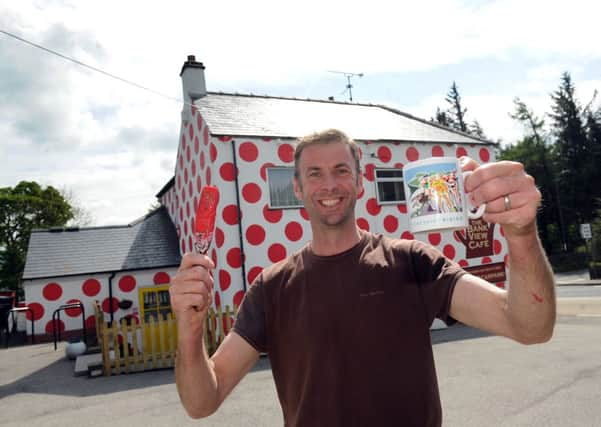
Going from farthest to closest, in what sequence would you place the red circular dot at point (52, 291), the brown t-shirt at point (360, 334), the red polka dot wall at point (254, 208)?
the red circular dot at point (52, 291)
the red polka dot wall at point (254, 208)
the brown t-shirt at point (360, 334)

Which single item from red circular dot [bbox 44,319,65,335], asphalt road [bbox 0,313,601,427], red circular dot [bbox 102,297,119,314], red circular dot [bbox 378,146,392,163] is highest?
red circular dot [bbox 378,146,392,163]

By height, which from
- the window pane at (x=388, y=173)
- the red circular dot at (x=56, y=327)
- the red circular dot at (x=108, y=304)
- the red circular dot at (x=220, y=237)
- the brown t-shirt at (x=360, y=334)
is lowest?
the red circular dot at (x=56, y=327)

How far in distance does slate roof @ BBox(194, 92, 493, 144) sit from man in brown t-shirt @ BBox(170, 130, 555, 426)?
9264mm

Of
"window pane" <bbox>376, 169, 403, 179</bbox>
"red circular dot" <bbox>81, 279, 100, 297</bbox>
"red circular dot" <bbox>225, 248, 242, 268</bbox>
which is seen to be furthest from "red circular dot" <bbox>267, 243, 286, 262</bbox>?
"red circular dot" <bbox>81, 279, 100, 297</bbox>

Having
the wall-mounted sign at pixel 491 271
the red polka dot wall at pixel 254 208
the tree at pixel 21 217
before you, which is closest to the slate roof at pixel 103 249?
the red polka dot wall at pixel 254 208

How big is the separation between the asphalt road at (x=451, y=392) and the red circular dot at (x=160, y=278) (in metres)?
5.47

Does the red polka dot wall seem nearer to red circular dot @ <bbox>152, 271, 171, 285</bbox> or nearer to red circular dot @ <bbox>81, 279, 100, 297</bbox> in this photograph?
red circular dot @ <bbox>152, 271, 171, 285</bbox>

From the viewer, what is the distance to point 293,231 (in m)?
11.4

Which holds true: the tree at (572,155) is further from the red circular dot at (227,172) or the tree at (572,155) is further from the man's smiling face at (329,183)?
the man's smiling face at (329,183)

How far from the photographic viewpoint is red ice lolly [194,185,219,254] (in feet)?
5.56

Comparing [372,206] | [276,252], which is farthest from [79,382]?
[372,206]

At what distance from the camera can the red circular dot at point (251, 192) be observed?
10945mm

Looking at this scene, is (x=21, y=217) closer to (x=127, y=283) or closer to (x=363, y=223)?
(x=127, y=283)

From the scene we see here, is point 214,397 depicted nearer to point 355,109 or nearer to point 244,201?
point 244,201
